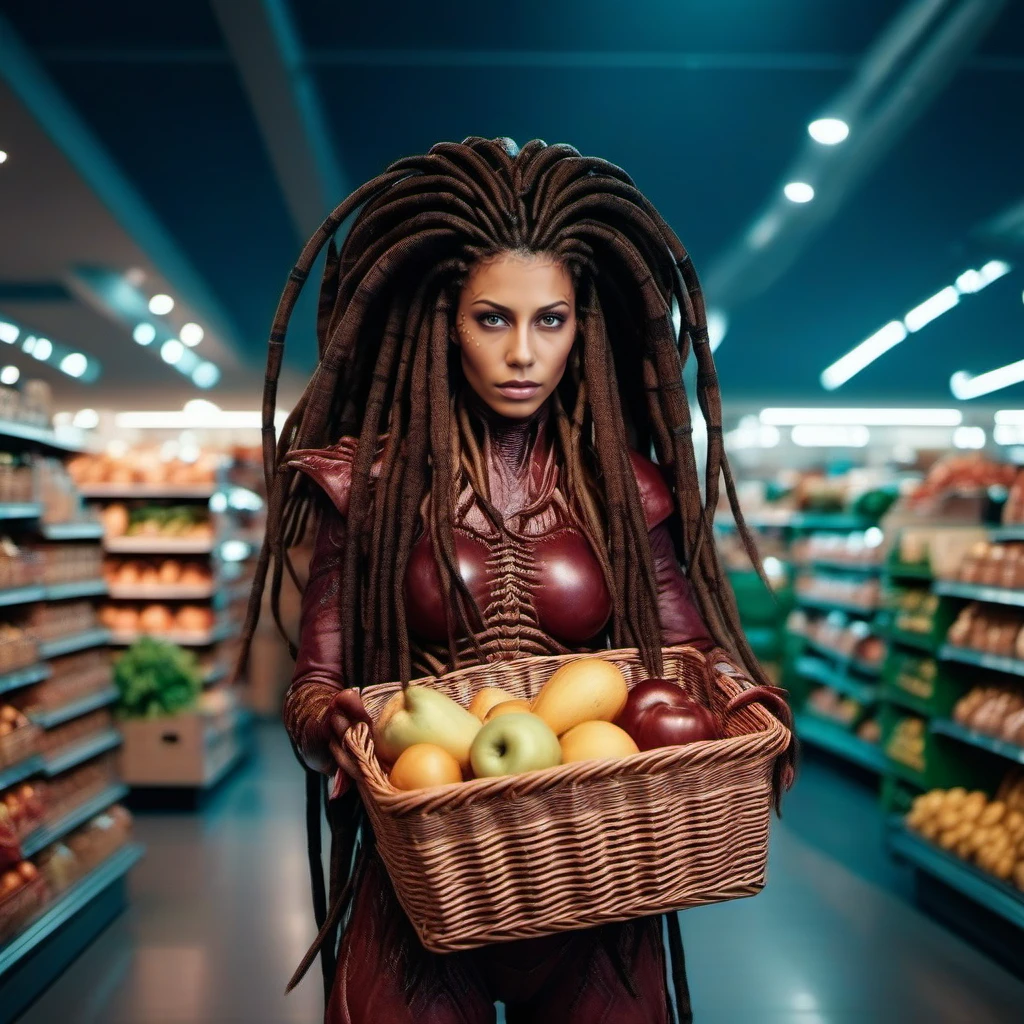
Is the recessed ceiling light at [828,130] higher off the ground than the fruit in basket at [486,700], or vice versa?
the recessed ceiling light at [828,130]

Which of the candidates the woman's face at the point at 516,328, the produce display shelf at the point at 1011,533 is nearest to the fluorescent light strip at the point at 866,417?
the produce display shelf at the point at 1011,533

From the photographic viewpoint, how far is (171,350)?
11.4 m

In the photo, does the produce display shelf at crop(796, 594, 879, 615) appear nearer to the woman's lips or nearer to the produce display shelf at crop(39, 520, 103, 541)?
the produce display shelf at crop(39, 520, 103, 541)

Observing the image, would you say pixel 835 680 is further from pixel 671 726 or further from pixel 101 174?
pixel 671 726

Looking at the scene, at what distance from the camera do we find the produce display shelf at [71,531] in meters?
4.31

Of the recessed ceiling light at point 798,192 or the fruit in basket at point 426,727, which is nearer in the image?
the fruit in basket at point 426,727

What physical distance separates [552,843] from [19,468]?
3.41 metres

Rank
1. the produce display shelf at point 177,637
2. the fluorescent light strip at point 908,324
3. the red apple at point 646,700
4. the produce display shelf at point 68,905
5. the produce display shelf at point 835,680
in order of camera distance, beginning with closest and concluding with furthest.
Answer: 1. the red apple at point 646,700
2. the produce display shelf at point 68,905
3. the produce display shelf at point 177,637
4. the produce display shelf at point 835,680
5. the fluorescent light strip at point 908,324

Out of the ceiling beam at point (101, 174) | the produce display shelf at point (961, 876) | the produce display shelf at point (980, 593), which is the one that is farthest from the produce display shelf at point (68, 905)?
the ceiling beam at point (101, 174)

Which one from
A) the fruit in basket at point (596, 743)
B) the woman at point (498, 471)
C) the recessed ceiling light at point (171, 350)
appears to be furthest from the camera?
the recessed ceiling light at point (171, 350)

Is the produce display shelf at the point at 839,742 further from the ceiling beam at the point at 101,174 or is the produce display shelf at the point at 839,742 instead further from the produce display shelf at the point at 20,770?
the ceiling beam at the point at 101,174

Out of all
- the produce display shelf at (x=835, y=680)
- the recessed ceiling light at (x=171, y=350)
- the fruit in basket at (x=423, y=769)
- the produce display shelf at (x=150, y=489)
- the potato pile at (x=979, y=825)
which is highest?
the recessed ceiling light at (x=171, y=350)

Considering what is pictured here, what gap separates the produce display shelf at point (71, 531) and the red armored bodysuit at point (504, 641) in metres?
2.93

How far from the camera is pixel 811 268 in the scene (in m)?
9.82
